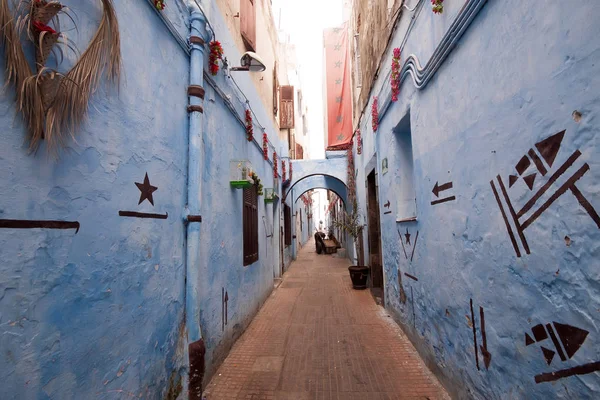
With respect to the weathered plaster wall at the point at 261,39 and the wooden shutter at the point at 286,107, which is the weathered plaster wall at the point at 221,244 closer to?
the weathered plaster wall at the point at 261,39

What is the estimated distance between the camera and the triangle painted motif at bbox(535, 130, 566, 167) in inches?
54.7

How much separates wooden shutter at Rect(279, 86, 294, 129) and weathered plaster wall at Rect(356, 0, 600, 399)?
661 cm

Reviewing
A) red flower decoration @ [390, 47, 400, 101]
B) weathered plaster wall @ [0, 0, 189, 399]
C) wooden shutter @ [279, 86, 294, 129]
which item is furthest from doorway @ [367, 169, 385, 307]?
weathered plaster wall @ [0, 0, 189, 399]

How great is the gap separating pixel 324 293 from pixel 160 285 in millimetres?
4926

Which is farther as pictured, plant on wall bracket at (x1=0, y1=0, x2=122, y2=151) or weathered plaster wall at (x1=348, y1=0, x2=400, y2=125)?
weathered plaster wall at (x1=348, y1=0, x2=400, y2=125)

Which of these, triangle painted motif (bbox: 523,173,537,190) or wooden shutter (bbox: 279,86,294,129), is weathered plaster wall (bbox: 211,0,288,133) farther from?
triangle painted motif (bbox: 523,173,537,190)

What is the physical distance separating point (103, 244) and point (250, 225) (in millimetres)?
3424

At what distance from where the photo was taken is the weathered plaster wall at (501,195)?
1277mm

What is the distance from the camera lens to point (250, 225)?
5.09 metres

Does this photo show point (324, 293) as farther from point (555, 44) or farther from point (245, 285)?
point (555, 44)

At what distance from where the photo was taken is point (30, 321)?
4.13 feet

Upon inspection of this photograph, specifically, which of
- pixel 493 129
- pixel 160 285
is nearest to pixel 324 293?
pixel 160 285

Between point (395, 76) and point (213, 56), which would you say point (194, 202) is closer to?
point (213, 56)

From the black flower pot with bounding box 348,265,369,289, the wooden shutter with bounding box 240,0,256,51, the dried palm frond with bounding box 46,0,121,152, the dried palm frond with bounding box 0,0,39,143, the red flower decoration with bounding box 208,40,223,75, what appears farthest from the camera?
the black flower pot with bounding box 348,265,369,289
